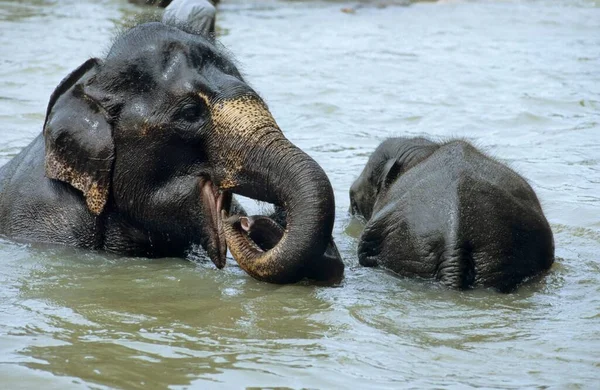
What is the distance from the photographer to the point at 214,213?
19.9 feet

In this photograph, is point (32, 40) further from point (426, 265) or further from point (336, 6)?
point (426, 265)

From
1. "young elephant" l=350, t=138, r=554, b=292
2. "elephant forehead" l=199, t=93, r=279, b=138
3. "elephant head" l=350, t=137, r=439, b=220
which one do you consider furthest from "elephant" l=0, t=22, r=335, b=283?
"elephant head" l=350, t=137, r=439, b=220

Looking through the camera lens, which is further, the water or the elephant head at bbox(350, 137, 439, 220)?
the elephant head at bbox(350, 137, 439, 220)

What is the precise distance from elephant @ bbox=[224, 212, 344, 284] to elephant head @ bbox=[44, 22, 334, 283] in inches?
3.1

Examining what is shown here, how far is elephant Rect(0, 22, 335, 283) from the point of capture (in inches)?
231

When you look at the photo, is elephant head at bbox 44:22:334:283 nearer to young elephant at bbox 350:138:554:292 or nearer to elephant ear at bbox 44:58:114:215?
elephant ear at bbox 44:58:114:215

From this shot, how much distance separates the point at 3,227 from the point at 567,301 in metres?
3.09

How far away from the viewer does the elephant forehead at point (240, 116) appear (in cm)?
593

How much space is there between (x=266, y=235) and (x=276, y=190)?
0.97 feet

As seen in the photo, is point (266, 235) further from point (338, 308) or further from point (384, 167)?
point (384, 167)

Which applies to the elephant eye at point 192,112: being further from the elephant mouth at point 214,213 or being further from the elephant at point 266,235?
the elephant at point 266,235

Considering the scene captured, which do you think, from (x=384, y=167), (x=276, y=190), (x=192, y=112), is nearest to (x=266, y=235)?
(x=276, y=190)

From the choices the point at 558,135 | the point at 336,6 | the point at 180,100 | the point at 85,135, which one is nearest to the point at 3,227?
the point at 85,135

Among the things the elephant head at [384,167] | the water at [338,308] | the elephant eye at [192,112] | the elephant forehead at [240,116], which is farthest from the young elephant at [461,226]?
the elephant eye at [192,112]
